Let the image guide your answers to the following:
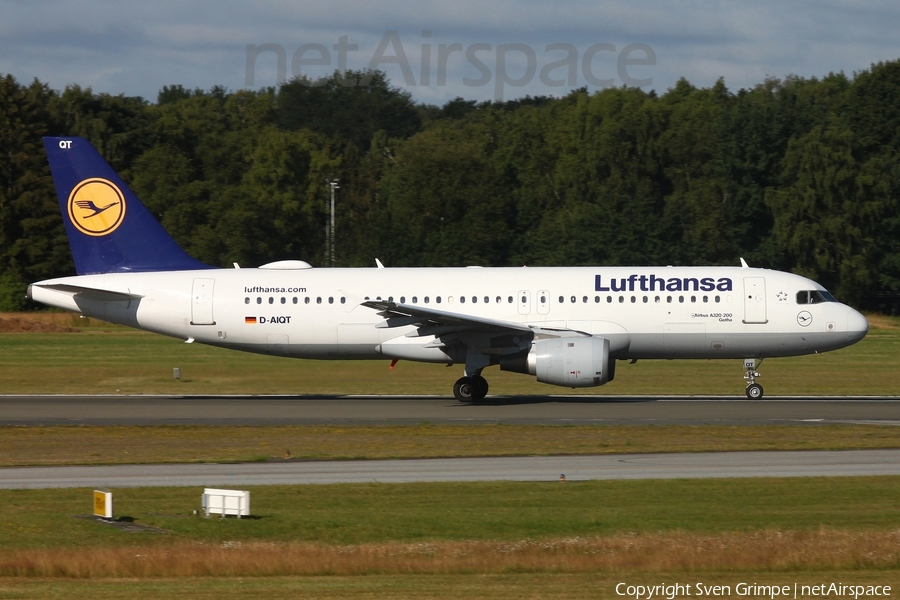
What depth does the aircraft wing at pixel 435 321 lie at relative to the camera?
2955 cm

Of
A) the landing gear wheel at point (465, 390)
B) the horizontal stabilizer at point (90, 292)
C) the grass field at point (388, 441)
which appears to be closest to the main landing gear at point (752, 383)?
the grass field at point (388, 441)

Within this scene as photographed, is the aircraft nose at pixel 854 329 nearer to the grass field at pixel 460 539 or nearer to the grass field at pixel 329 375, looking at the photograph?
the grass field at pixel 329 375

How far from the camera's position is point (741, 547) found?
1389 cm

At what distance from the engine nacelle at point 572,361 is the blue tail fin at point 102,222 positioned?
11.0 metres

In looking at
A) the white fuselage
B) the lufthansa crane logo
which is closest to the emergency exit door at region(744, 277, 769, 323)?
the white fuselage

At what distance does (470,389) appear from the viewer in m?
31.2

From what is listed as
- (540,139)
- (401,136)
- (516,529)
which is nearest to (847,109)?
(540,139)

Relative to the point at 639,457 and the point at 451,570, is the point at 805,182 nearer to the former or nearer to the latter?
the point at 639,457

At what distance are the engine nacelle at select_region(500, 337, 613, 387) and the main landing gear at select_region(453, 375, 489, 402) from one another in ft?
6.66

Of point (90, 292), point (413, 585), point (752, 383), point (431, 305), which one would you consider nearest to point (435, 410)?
point (431, 305)

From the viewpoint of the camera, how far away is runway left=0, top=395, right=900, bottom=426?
88.2ft

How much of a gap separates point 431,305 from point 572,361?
487 cm

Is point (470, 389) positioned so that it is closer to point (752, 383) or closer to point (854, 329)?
point (752, 383)

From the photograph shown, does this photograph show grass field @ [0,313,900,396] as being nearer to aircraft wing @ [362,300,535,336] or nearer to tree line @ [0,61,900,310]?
aircraft wing @ [362,300,535,336]
